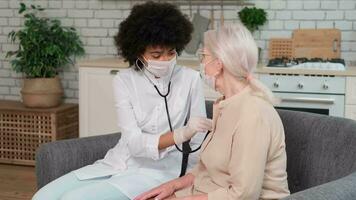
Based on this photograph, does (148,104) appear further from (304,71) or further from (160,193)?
(304,71)

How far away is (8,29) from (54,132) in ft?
3.71

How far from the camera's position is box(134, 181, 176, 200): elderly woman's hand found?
6.75 ft

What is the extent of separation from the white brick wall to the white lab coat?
79.9 inches

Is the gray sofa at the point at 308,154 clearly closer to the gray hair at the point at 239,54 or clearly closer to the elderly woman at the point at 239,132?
the elderly woman at the point at 239,132

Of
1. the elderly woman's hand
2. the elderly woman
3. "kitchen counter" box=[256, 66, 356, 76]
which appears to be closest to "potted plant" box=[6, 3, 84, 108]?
"kitchen counter" box=[256, 66, 356, 76]

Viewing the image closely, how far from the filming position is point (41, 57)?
4406 millimetres

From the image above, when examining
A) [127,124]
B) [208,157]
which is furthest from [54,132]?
[208,157]

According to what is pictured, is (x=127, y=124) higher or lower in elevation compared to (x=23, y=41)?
lower

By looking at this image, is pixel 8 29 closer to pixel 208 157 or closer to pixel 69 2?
pixel 69 2

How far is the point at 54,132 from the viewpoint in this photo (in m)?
4.36

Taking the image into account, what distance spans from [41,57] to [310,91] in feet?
6.94

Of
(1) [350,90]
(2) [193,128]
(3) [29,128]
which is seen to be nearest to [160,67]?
(2) [193,128]

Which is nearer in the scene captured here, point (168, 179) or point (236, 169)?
point (236, 169)

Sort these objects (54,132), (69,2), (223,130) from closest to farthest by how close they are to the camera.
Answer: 1. (223,130)
2. (54,132)
3. (69,2)
